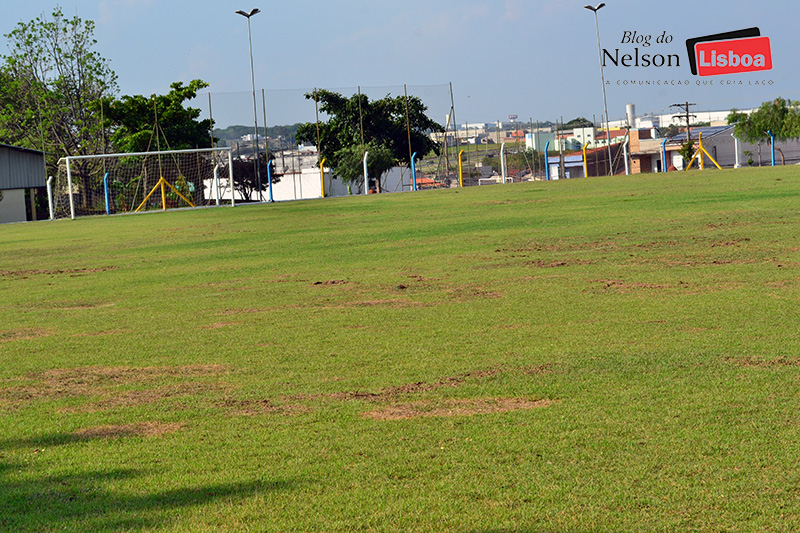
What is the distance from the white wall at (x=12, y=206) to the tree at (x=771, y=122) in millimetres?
43947

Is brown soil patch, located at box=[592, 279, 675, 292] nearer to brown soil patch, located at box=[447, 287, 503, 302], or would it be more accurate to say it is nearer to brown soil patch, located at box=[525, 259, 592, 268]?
brown soil patch, located at box=[447, 287, 503, 302]

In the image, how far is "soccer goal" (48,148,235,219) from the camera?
3747 centimetres

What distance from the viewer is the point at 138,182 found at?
38.4m

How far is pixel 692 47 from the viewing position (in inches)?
1831

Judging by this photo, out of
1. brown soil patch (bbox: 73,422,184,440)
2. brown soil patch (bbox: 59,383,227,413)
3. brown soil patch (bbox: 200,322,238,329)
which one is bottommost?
brown soil patch (bbox: 73,422,184,440)

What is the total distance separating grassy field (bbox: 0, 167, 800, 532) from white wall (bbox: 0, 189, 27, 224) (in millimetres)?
40035

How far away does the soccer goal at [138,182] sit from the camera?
37.5 metres

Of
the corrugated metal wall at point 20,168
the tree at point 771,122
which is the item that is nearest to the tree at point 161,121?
the corrugated metal wall at point 20,168

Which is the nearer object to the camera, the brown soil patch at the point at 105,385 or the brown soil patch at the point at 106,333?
the brown soil patch at the point at 105,385

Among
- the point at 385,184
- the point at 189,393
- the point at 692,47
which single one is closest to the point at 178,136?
the point at 385,184

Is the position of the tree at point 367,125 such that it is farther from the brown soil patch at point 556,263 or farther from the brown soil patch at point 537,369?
the brown soil patch at point 537,369

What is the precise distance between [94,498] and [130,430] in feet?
3.70

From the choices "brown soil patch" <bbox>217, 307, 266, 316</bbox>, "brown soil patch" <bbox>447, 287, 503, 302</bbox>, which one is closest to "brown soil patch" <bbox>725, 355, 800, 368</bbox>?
"brown soil patch" <bbox>447, 287, 503, 302</bbox>

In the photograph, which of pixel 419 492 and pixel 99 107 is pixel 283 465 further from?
pixel 99 107
